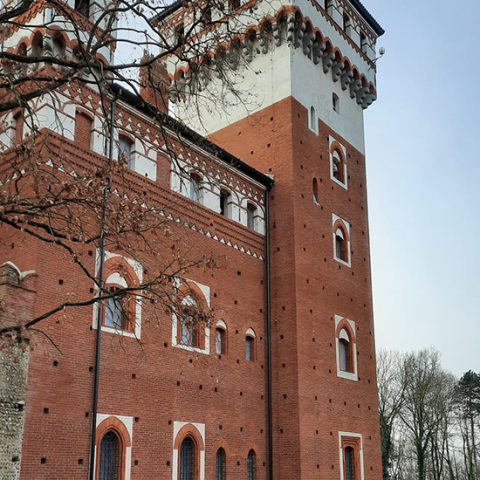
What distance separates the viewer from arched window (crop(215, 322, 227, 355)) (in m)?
17.7

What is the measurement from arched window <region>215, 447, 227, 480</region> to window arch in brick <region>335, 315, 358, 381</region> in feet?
17.1

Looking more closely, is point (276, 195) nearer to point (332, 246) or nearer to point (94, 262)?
point (332, 246)

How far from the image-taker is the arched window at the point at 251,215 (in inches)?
798

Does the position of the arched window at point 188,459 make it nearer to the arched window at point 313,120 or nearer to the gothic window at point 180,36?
the gothic window at point 180,36

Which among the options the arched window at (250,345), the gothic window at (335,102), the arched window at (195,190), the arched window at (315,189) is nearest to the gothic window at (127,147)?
the arched window at (195,190)

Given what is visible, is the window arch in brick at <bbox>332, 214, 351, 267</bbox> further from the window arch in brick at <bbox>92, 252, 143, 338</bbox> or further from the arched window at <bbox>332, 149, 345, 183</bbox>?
the window arch in brick at <bbox>92, 252, 143, 338</bbox>

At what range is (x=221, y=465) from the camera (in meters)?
17.0

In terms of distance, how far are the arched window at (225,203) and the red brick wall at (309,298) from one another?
1.81 metres

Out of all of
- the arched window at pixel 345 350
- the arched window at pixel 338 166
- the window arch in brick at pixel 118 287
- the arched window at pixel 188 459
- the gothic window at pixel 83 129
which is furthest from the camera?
the arched window at pixel 338 166

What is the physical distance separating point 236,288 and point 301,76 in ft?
25.2

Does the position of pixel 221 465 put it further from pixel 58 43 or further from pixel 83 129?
pixel 58 43

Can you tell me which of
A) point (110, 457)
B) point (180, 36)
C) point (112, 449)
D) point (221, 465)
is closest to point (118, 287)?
point (112, 449)

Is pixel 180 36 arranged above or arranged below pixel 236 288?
above

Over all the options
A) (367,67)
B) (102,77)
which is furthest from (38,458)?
(367,67)
